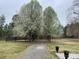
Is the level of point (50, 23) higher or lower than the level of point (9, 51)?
higher

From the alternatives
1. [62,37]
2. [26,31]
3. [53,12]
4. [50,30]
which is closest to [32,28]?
[26,31]

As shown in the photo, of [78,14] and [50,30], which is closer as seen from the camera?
[78,14]

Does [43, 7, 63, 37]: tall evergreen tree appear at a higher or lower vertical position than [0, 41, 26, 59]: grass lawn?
higher

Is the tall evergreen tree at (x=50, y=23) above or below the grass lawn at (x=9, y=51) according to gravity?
above

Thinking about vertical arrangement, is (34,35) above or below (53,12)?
below

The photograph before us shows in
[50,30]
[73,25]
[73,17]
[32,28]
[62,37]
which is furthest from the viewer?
[62,37]

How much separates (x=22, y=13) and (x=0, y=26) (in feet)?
119

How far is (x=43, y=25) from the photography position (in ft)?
224

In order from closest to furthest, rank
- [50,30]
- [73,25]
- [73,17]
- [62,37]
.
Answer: [73,17] → [73,25] → [50,30] → [62,37]

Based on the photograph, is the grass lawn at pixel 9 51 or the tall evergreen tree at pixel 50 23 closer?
A: the grass lawn at pixel 9 51

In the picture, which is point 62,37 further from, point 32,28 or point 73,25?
point 73,25

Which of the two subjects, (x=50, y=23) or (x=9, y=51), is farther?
(x=50, y=23)

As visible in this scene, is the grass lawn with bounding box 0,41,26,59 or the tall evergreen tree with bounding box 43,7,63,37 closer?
the grass lawn with bounding box 0,41,26,59

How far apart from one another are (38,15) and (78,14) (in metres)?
17.7
